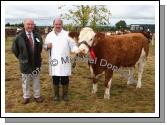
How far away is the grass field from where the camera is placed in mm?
7410

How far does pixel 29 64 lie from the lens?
727 cm

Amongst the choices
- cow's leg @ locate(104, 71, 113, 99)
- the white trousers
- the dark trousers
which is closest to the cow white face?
the dark trousers

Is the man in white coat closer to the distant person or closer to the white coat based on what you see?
the white coat

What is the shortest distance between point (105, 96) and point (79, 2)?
1.97 meters

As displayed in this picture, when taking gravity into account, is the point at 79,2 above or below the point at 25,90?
above

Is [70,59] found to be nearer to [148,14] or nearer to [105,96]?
[105,96]

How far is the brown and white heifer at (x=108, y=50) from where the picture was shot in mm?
7328

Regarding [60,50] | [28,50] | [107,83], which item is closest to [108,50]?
[107,83]

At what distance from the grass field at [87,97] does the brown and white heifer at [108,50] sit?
32 cm

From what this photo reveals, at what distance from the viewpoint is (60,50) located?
7258mm

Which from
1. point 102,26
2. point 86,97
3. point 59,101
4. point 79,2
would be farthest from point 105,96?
point 79,2

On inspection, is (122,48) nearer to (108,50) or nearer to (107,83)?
(108,50)

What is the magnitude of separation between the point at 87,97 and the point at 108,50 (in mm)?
1058

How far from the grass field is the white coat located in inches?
27.7
